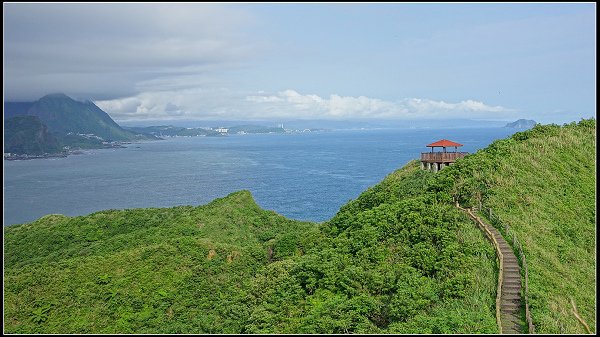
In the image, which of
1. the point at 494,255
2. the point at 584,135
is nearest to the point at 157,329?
the point at 494,255

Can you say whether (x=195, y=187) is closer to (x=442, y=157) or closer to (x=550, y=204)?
(x=442, y=157)

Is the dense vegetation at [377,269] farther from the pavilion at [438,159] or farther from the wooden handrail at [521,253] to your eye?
the pavilion at [438,159]

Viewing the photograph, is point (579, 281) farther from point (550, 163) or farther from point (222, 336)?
point (222, 336)

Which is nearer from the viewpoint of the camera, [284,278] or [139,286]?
[284,278]

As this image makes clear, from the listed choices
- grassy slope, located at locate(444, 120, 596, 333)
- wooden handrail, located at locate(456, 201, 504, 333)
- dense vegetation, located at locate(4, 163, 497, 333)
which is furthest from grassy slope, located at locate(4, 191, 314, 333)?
grassy slope, located at locate(444, 120, 596, 333)

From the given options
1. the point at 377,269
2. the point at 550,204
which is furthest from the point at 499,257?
the point at 550,204

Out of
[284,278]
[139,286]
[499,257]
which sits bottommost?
[139,286]

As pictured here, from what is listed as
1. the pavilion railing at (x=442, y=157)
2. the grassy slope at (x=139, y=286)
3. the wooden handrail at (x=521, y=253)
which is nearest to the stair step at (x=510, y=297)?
the wooden handrail at (x=521, y=253)
